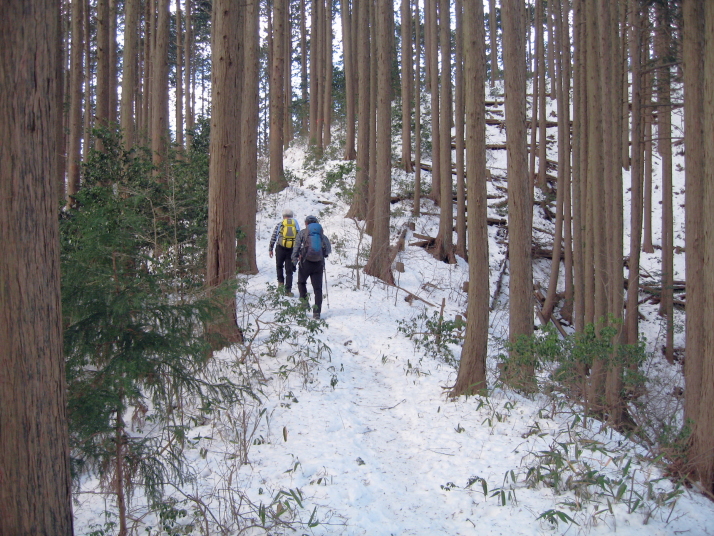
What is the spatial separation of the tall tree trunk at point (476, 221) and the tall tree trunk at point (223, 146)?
3.29 meters

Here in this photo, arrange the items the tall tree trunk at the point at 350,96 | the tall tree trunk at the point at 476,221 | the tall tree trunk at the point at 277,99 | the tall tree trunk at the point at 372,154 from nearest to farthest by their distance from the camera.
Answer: the tall tree trunk at the point at 476,221 < the tall tree trunk at the point at 372,154 < the tall tree trunk at the point at 277,99 < the tall tree trunk at the point at 350,96

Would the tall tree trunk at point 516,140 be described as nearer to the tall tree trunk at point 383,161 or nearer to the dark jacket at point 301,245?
the dark jacket at point 301,245

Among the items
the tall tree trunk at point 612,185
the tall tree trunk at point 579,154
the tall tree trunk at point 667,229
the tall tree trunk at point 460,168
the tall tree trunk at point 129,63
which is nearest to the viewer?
the tall tree trunk at point 612,185

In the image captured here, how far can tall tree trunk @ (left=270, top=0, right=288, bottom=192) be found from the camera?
1643 centimetres

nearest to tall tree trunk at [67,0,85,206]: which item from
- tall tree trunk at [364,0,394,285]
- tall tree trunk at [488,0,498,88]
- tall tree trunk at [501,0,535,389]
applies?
tall tree trunk at [364,0,394,285]

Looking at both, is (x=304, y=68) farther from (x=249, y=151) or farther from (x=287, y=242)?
(x=287, y=242)

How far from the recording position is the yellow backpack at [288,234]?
33.4 ft

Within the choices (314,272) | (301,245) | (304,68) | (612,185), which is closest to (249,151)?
(301,245)

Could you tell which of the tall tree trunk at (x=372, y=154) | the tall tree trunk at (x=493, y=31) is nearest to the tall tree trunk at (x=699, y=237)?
the tall tree trunk at (x=372, y=154)

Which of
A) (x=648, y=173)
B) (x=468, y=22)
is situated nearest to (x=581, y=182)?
(x=648, y=173)

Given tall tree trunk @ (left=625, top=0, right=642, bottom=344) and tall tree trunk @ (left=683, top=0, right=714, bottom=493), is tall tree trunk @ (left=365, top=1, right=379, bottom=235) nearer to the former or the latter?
tall tree trunk @ (left=625, top=0, right=642, bottom=344)

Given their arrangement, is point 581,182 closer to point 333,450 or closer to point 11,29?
point 333,450

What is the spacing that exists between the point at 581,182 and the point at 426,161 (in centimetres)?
1014

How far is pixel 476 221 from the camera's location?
23.6 ft
